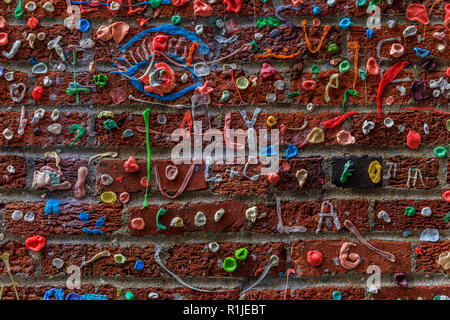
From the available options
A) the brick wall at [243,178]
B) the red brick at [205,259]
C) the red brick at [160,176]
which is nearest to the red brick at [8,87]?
the brick wall at [243,178]

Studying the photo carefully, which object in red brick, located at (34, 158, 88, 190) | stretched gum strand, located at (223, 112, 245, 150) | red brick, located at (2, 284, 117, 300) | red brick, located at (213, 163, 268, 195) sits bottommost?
red brick, located at (2, 284, 117, 300)

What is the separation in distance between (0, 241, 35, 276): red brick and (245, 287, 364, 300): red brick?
455 millimetres

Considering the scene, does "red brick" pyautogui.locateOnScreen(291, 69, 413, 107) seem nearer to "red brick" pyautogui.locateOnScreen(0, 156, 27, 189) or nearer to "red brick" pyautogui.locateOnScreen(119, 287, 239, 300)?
"red brick" pyautogui.locateOnScreen(119, 287, 239, 300)

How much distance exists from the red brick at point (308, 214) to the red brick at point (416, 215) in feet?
0.13

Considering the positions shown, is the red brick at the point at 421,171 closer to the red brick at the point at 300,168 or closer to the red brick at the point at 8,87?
the red brick at the point at 300,168

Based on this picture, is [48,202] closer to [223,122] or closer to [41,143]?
[41,143]

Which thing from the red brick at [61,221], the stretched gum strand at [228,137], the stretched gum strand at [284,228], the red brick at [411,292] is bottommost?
the red brick at [411,292]

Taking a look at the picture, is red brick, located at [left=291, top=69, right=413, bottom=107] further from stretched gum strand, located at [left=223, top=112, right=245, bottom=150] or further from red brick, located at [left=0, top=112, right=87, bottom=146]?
red brick, located at [left=0, top=112, right=87, bottom=146]

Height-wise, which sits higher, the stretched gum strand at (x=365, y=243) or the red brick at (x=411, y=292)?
the stretched gum strand at (x=365, y=243)

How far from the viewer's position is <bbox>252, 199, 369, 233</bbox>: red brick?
2.51 feet

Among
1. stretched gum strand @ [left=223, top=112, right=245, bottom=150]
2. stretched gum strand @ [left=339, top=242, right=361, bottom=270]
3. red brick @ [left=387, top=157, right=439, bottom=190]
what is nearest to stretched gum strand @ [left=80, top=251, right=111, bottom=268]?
stretched gum strand @ [left=223, top=112, right=245, bottom=150]

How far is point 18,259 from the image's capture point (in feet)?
2.55

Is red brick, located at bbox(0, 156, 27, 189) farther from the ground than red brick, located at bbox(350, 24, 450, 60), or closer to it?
closer to it

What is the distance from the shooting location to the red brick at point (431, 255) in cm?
76
